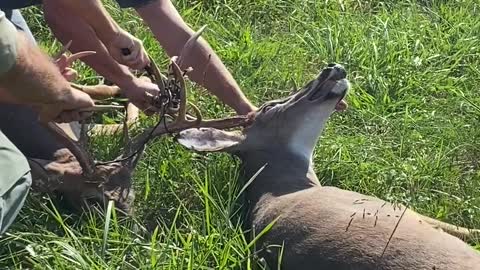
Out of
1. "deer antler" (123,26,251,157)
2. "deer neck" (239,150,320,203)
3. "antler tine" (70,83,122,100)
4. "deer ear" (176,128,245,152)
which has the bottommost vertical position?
"deer neck" (239,150,320,203)

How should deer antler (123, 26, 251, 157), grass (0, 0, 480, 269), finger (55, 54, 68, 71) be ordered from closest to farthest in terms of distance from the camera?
grass (0, 0, 480, 269), finger (55, 54, 68, 71), deer antler (123, 26, 251, 157)

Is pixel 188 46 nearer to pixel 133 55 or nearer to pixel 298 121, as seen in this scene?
pixel 133 55

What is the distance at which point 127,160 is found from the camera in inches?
217

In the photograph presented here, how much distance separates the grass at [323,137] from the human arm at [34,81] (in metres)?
0.49

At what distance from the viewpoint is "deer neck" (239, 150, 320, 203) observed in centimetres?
574

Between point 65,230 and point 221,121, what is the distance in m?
1.06

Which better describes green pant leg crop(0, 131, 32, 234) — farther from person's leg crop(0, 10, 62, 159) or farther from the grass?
person's leg crop(0, 10, 62, 159)

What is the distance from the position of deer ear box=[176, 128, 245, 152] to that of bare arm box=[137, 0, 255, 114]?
30 centimetres

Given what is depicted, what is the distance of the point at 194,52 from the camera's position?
244 inches

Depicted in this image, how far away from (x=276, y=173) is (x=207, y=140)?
41 centimetres

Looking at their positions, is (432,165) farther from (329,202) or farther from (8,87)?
(8,87)

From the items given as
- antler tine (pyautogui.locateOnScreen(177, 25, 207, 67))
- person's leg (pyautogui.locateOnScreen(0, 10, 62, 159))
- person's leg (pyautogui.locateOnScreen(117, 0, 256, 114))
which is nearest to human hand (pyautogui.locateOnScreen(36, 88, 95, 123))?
person's leg (pyautogui.locateOnScreen(0, 10, 62, 159))

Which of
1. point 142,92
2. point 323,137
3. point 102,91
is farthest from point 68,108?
point 323,137

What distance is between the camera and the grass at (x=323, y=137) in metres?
5.14
